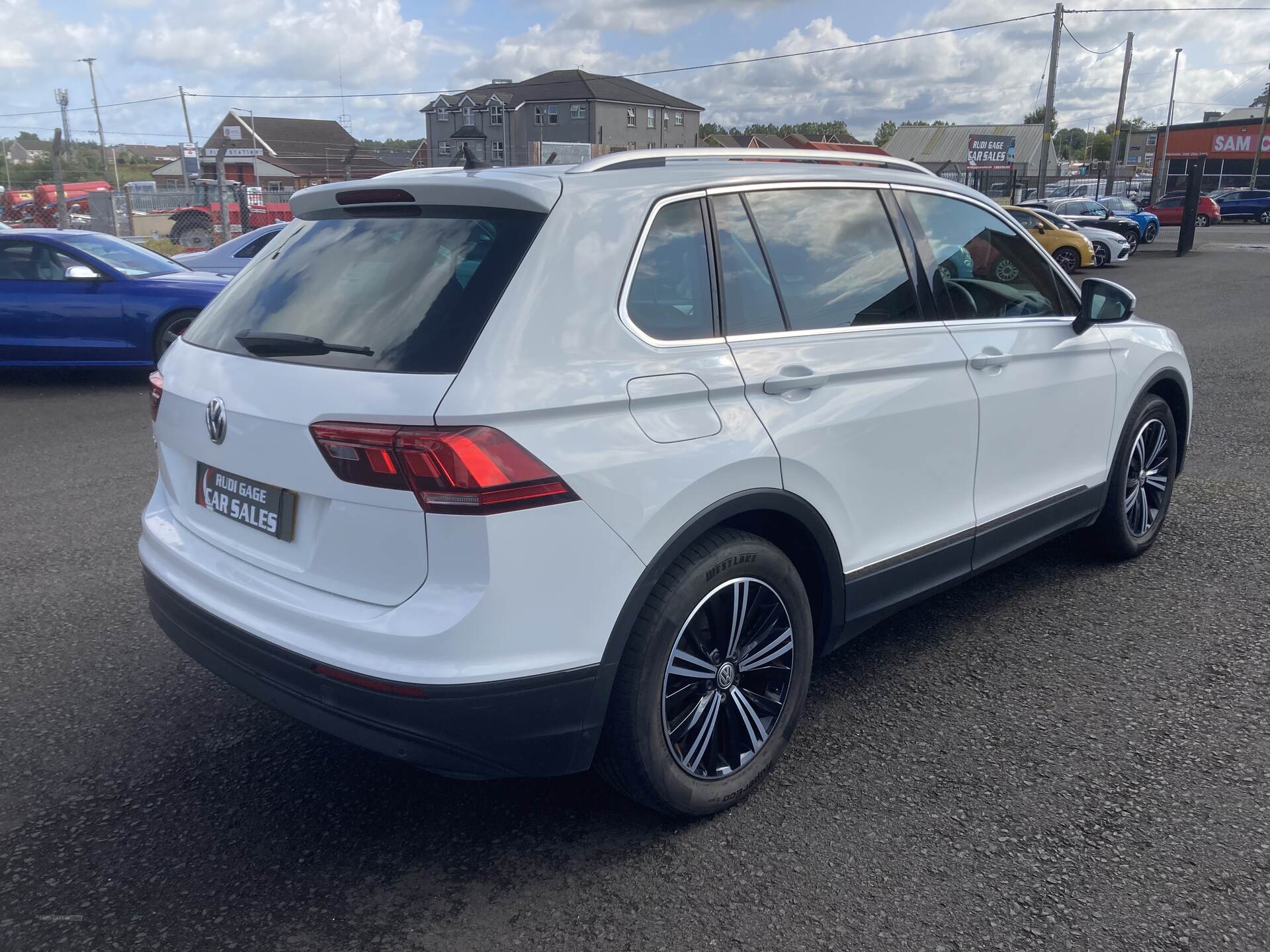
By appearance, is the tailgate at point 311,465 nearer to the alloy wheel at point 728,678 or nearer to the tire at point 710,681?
the tire at point 710,681

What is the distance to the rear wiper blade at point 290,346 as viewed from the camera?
8.54 feet

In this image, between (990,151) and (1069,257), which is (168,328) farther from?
(990,151)

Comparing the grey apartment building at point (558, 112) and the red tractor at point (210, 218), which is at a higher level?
the grey apartment building at point (558, 112)

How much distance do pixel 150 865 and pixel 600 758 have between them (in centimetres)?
123

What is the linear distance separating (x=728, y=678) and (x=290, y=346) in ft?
4.95

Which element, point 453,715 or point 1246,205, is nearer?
point 453,715

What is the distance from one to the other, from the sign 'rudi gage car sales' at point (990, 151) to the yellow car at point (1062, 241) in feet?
73.3

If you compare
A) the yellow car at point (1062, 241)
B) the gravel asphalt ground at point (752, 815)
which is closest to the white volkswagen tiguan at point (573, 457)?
the gravel asphalt ground at point (752, 815)

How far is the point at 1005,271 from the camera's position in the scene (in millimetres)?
4121

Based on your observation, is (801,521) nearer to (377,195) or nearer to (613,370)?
(613,370)

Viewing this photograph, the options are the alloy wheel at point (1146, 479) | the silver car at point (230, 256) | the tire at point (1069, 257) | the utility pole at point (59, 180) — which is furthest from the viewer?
the tire at point (1069, 257)

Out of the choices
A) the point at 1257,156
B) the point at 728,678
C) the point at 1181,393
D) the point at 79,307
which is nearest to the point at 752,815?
the point at 728,678

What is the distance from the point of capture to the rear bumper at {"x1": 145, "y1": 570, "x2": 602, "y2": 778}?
2.39 meters

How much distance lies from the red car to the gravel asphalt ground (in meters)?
44.5
